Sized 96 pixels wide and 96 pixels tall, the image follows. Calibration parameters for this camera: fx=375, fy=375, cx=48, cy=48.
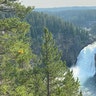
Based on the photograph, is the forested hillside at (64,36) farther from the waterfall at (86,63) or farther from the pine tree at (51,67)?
the pine tree at (51,67)

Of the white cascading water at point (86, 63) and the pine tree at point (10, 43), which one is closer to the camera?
the pine tree at point (10, 43)

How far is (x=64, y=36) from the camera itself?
15288cm

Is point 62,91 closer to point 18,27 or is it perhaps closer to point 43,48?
point 43,48

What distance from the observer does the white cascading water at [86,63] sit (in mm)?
125250

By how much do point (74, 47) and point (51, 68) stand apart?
391ft

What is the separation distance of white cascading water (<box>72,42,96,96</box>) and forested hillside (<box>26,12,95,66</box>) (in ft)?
14.3

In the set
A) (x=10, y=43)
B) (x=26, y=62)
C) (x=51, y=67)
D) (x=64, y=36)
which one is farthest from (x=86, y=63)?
(x=10, y=43)

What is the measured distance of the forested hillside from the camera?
143 metres

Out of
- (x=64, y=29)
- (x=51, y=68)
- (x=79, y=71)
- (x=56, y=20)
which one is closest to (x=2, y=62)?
(x=51, y=68)

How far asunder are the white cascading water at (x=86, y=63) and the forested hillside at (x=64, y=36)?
435cm

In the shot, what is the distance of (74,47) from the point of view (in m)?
146

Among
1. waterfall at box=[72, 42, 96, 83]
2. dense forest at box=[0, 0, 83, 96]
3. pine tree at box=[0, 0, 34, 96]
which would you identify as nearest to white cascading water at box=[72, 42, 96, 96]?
waterfall at box=[72, 42, 96, 83]

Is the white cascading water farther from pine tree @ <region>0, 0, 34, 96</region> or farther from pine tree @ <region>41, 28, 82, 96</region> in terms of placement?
pine tree @ <region>0, 0, 34, 96</region>

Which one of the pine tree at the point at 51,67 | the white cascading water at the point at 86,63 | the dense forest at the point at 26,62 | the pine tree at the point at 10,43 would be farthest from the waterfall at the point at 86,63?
the pine tree at the point at 10,43
